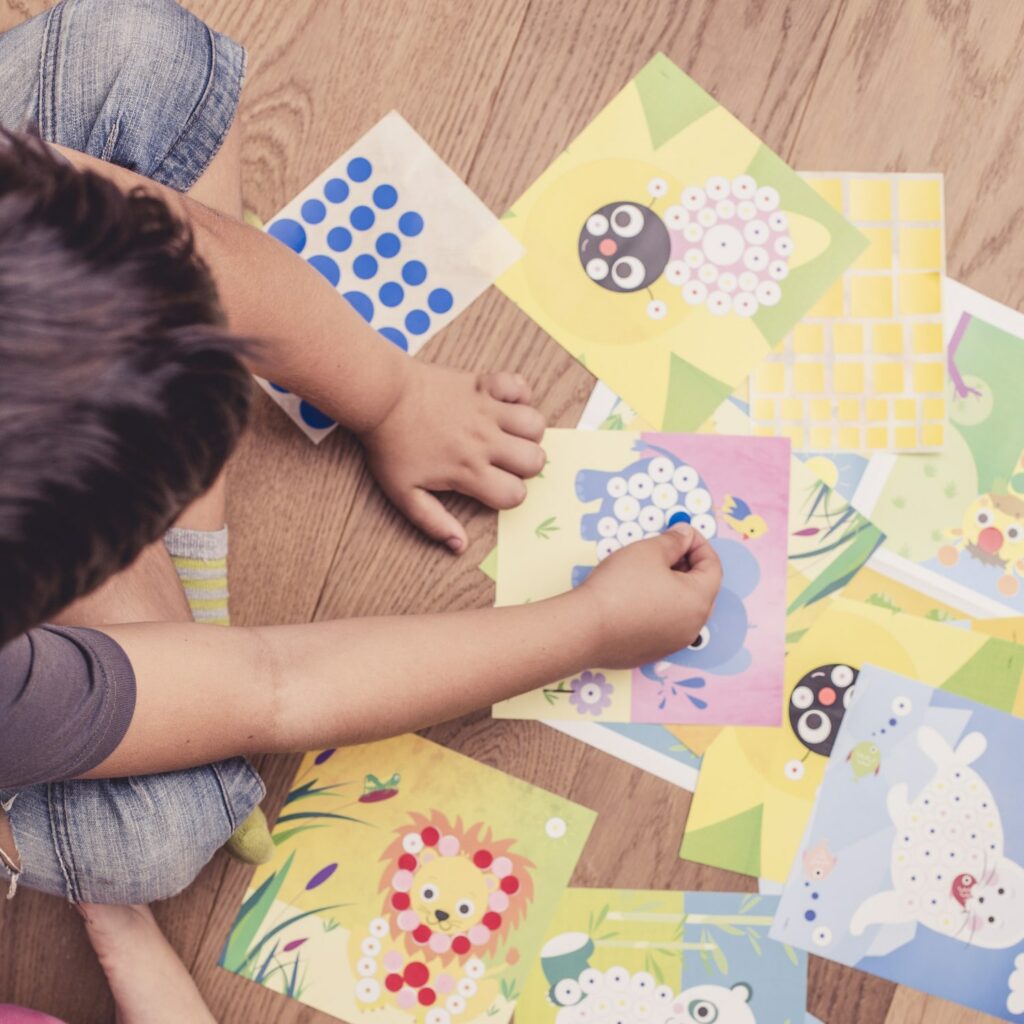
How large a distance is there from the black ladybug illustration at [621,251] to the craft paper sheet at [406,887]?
39cm

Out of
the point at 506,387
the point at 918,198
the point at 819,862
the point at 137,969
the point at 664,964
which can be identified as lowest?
the point at 137,969

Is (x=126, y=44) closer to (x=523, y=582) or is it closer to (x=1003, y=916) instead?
(x=523, y=582)

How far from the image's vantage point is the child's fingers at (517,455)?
77 centimetres

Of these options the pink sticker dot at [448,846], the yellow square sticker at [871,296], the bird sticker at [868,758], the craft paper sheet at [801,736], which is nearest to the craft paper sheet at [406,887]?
the pink sticker dot at [448,846]

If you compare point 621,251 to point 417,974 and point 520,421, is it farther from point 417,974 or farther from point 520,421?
point 417,974

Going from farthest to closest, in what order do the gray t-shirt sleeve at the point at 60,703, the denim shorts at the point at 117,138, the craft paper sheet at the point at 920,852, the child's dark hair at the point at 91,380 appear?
the craft paper sheet at the point at 920,852 → the denim shorts at the point at 117,138 → the gray t-shirt sleeve at the point at 60,703 → the child's dark hair at the point at 91,380

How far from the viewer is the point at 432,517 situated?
784mm

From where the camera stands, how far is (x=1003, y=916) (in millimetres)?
775

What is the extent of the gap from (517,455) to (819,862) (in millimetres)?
385

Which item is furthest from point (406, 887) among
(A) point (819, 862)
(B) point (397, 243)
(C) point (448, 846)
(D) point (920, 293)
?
(D) point (920, 293)

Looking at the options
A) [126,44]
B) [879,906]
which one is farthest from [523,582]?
[126,44]

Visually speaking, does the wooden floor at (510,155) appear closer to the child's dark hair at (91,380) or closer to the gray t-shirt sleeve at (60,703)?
the gray t-shirt sleeve at (60,703)

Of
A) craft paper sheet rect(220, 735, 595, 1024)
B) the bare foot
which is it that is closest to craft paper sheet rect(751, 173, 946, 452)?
craft paper sheet rect(220, 735, 595, 1024)

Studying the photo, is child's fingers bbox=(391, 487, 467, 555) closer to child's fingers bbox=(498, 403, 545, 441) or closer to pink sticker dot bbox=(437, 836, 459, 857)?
child's fingers bbox=(498, 403, 545, 441)
